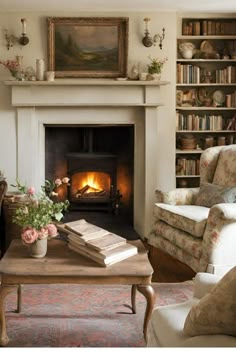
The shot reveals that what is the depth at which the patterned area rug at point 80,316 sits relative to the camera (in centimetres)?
292

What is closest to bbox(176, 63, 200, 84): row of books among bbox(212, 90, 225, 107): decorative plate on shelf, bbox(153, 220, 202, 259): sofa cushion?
bbox(212, 90, 225, 107): decorative plate on shelf

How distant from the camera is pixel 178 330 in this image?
1.89 meters

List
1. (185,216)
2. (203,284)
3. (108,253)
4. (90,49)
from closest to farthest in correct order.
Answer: (203,284) → (108,253) → (185,216) → (90,49)

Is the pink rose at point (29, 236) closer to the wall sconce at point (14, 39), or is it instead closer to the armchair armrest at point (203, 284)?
the armchair armrest at point (203, 284)

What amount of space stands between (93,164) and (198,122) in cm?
130

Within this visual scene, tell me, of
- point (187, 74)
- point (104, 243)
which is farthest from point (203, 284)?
point (187, 74)

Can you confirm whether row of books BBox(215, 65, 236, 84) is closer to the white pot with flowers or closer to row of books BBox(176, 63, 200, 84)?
row of books BBox(176, 63, 200, 84)

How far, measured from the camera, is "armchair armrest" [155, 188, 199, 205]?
4742 mm

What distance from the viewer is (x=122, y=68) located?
564cm

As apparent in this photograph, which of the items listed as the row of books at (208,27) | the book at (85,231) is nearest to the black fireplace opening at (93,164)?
the row of books at (208,27)

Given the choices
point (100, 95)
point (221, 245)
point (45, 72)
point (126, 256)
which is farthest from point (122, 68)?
point (126, 256)

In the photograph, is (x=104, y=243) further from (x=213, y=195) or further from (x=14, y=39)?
(x=14, y=39)

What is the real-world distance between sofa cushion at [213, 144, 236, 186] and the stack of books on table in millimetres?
1760
